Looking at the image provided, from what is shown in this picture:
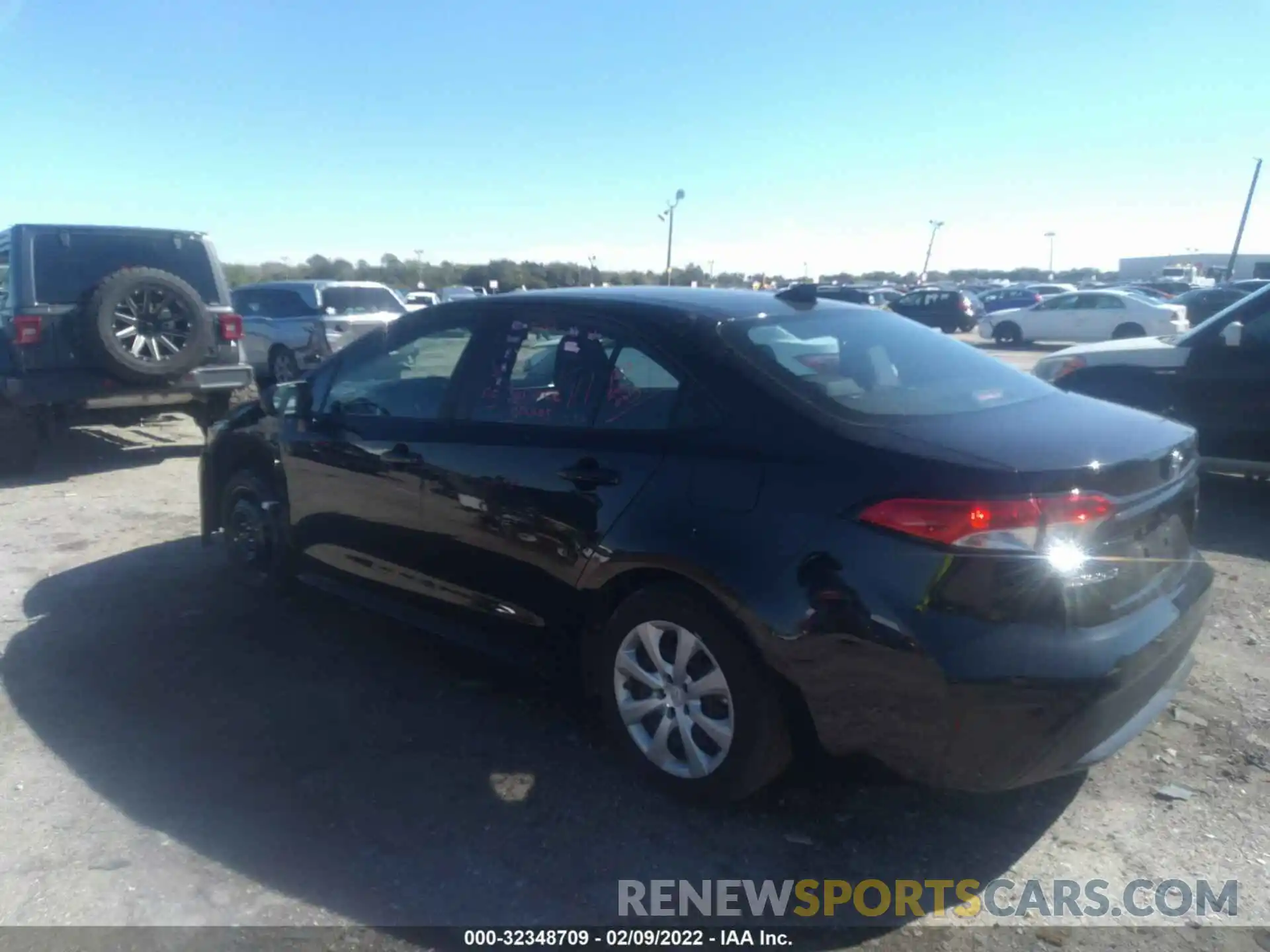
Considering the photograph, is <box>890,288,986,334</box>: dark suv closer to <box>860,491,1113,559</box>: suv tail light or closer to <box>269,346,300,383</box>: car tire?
<box>269,346,300,383</box>: car tire

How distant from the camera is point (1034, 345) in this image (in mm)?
28047

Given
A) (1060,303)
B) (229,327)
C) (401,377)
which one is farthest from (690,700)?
(1060,303)

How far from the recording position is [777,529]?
3000 mm

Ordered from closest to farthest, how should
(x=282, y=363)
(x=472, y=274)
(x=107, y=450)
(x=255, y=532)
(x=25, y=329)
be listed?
(x=255, y=532) < (x=25, y=329) < (x=107, y=450) < (x=282, y=363) < (x=472, y=274)

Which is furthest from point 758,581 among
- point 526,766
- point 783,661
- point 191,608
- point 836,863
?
point 191,608

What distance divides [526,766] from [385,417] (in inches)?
65.7

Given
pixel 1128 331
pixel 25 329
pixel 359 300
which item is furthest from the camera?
pixel 1128 331

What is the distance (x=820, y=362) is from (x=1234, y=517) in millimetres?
5089

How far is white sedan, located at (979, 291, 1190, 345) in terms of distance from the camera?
24672mm

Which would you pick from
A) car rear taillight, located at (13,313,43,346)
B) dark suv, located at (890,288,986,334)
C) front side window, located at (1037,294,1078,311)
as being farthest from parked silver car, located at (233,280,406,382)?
dark suv, located at (890,288,986,334)

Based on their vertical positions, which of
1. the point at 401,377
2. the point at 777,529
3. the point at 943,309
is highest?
the point at 943,309

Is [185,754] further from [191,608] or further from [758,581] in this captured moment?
[758,581]

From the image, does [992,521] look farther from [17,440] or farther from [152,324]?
[17,440]

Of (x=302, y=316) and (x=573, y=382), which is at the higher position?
(x=573, y=382)
